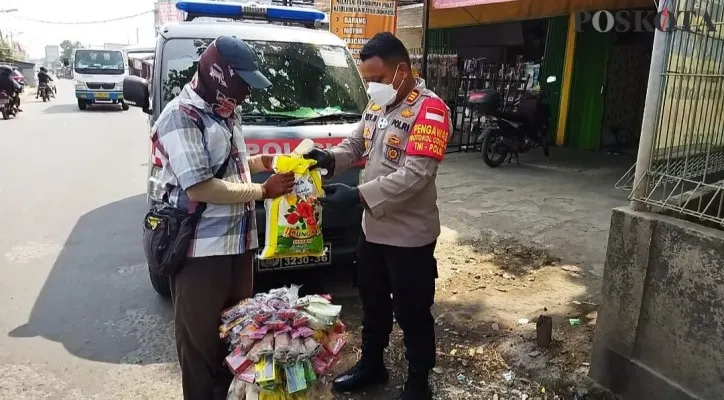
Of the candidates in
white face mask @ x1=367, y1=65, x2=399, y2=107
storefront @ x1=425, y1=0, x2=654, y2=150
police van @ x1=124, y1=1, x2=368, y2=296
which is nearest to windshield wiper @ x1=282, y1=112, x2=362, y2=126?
police van @ x1=124, y1=1, x2=368, y2=296

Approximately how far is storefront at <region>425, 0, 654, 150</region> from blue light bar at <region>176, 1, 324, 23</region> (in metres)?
5.01

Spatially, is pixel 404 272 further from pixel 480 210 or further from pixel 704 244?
pixel 480 210

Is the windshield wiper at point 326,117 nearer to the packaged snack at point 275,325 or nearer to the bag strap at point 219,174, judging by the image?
the bag strap at point 219,174

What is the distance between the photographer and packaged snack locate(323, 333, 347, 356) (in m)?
2.18

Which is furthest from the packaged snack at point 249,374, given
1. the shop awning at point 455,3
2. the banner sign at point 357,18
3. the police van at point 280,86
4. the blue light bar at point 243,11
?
the shop awning at point 455,3

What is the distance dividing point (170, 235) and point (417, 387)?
4.85 ft

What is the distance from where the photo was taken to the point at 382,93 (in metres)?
2.62

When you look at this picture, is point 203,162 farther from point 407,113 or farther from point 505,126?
point 505,126

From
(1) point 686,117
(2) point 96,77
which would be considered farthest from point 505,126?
(2) point 96,77

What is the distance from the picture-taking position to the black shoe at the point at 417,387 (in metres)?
2.81

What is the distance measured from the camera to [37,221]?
6.09 meters

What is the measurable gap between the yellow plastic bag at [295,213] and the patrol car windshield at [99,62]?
19.2m

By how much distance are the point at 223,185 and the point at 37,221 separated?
504cm

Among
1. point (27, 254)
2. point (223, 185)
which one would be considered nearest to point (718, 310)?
point (223, 185)
